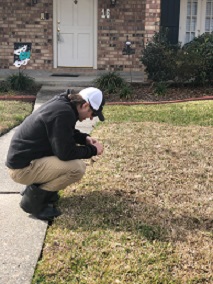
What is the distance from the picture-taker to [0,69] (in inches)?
550

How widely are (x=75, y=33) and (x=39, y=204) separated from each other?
1003 cm

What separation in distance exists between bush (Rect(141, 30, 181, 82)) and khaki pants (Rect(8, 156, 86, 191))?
715 centimetres

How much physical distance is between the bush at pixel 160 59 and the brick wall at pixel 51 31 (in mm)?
1859

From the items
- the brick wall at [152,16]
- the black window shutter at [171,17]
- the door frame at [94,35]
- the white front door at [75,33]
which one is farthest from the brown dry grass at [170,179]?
the white front door at [75,33]

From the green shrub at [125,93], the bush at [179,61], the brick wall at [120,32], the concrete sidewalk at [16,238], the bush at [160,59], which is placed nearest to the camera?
the concrete sidewalk at [16,238]

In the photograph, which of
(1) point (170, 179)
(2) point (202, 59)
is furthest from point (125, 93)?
(1) point (170, 179)

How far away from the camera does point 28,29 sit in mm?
13750

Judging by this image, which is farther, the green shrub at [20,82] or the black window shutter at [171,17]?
the black window shutter at [171,17]

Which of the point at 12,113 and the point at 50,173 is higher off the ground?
the point at 50,173

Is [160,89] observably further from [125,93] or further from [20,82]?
[20,82]

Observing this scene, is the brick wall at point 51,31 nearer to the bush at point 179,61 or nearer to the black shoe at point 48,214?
the bush at point 179,61

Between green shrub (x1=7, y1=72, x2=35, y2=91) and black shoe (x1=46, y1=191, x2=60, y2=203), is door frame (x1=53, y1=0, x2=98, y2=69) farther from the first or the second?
black shoe (x1=46, y1=191, x2=60, y2=203)

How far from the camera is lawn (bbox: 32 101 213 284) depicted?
3623 millimetres

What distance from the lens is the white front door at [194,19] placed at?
12883 millimetres
